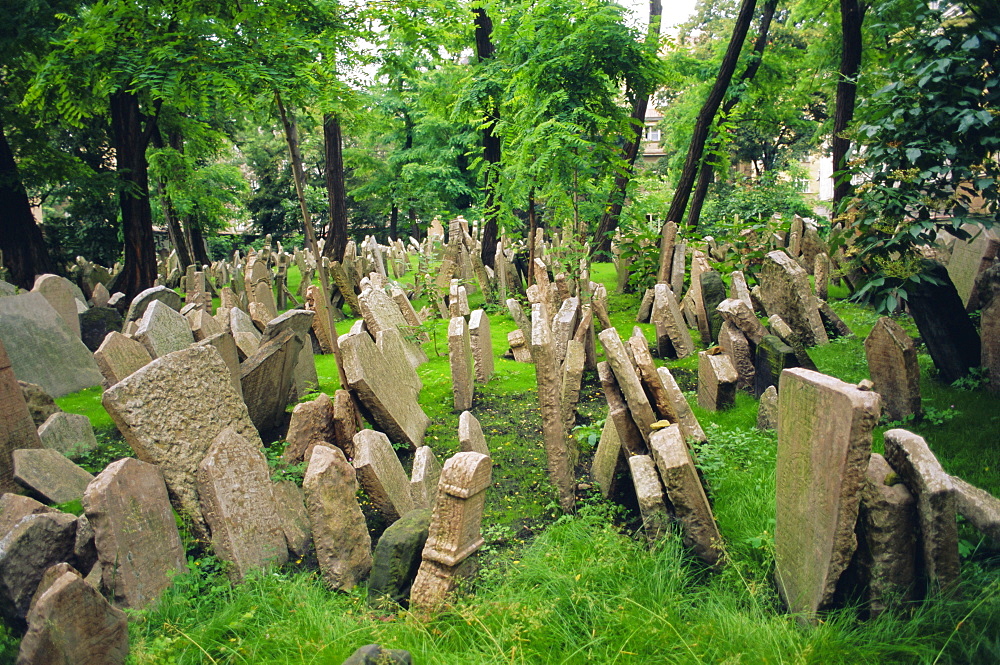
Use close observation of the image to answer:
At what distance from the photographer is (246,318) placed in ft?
25.3

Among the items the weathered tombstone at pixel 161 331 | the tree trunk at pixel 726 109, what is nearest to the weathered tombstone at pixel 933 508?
the weathered tombstone at pixel 161 331

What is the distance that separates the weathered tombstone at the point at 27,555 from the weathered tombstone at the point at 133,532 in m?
0.32

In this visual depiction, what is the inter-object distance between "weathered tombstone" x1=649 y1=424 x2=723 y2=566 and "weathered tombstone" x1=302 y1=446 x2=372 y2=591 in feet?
6.23

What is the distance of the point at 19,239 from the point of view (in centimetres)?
1095

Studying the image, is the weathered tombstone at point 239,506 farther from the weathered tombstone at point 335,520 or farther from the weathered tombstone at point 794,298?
the weathered tombstone at point 794,298

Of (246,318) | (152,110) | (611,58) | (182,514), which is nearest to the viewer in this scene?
(182,514)

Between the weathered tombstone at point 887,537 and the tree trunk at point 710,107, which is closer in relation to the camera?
the weathered tombstone at point 887,537

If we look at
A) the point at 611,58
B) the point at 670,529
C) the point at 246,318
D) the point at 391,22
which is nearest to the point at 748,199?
the point at 611,58

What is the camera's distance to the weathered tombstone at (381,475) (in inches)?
161

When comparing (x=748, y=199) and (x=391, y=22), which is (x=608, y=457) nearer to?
(x=391, y=22)

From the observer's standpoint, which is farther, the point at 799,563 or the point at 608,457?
the point at 608,457

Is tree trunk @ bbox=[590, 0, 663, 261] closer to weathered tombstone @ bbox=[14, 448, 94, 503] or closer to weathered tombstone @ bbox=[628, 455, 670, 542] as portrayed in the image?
weathered tombstone @ bbox=[628, 455, 670, 542]

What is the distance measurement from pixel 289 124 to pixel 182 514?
365cm

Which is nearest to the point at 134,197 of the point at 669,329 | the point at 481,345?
the point at 481,345
